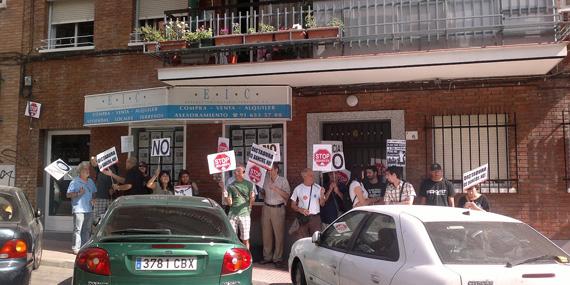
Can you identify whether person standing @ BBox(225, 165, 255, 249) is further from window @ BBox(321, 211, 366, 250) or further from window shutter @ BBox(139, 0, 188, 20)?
window shutter @ BBox(139, 0, 188, 20)

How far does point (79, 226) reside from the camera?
9367mm

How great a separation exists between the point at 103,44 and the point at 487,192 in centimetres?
907

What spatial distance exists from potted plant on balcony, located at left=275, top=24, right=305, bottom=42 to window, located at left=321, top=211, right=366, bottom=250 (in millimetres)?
3997

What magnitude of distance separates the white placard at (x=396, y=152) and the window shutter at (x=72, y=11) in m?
8.06

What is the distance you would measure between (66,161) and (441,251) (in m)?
10.5

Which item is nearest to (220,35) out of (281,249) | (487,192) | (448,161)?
(281,249)

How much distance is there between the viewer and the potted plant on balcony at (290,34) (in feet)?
28.7

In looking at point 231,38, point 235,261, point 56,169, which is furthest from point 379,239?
point 56,169

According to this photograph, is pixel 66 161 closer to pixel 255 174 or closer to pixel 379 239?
pixel 255 174

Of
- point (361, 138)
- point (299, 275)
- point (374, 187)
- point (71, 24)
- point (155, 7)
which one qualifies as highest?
point (155, 7)

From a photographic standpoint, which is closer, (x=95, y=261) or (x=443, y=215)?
(x=95, y=261)

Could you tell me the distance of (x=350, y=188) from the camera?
8.81 meters

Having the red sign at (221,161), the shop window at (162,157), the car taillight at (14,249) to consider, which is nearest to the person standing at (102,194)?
the shop window at (162,157)

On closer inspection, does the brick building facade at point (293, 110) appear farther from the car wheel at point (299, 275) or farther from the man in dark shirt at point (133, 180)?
the car wheel at point (299, 275)
